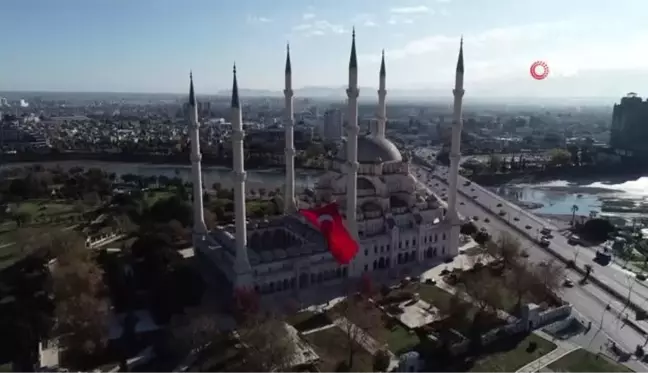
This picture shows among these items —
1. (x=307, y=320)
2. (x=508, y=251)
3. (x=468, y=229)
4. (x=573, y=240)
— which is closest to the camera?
(x=307, y=320)

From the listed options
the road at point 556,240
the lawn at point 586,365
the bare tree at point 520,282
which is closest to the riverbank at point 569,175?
the road at point 556,240

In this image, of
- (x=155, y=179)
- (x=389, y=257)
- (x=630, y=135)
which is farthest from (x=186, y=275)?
(x=630, y=135)

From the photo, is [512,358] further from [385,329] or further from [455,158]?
[455,158]

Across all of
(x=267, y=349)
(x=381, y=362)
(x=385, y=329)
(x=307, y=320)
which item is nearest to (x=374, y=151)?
Answer: (x=307, y=320)

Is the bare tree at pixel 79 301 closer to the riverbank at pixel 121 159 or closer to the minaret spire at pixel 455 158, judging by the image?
the minaret spire at pixel 455 158

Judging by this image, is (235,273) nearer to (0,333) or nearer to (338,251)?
(338,251)

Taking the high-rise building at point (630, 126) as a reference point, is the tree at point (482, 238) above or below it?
below
